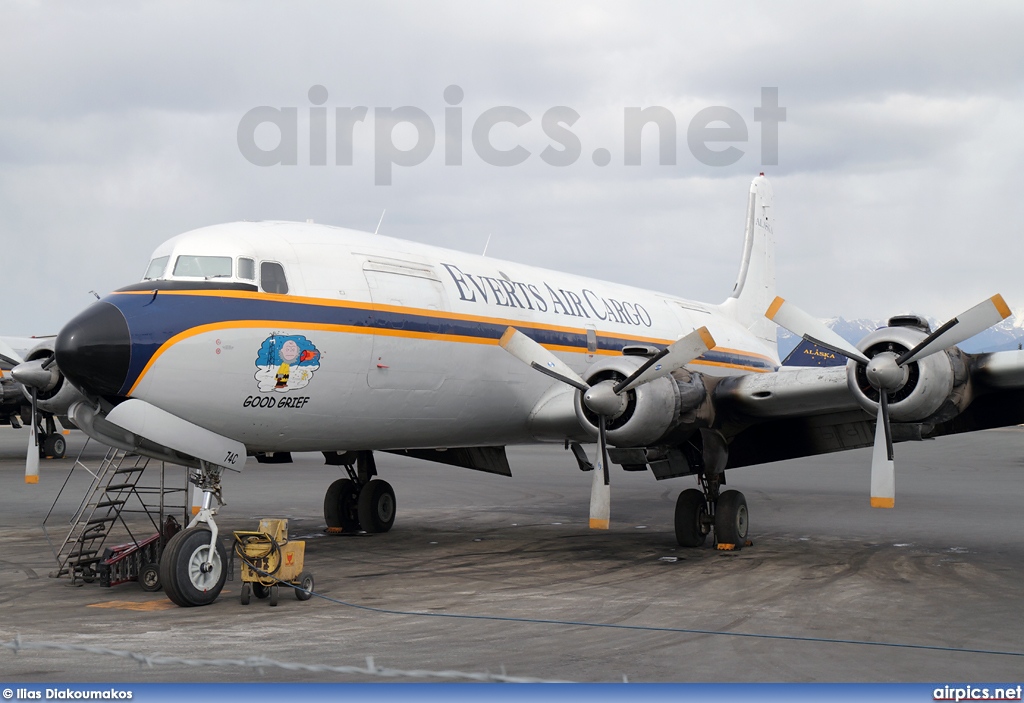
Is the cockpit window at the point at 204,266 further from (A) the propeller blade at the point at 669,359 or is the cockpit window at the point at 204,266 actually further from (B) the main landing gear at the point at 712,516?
(B) the main landing gear at the point at 712,516

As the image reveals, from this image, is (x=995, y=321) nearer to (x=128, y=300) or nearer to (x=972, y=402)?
(x=972, y=402)

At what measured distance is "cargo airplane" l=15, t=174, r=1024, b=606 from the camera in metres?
10.7

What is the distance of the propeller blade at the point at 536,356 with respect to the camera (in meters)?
13.8

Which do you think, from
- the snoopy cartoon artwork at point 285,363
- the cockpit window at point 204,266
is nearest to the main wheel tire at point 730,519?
the snoopy cartoon artwork at point 285,363

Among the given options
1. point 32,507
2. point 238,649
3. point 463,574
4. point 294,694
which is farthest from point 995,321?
point 32,507

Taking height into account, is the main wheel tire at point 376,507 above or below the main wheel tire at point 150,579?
above

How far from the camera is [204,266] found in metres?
11.5

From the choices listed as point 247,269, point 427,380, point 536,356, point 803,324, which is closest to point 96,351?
point 247,269

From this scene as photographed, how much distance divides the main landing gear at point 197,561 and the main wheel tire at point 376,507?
19.1 ft

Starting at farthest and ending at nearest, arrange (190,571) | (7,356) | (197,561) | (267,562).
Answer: (7,356) → (267,562) → (197,561) → (190,571)

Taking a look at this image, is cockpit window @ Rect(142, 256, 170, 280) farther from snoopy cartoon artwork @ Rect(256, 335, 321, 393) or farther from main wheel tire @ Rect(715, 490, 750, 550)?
main wheel tire @ Rect(715, 490, 750, 550)

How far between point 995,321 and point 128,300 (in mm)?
10081

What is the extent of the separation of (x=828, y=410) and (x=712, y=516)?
8.60 feet

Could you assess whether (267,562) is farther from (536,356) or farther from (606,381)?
(606,381)
